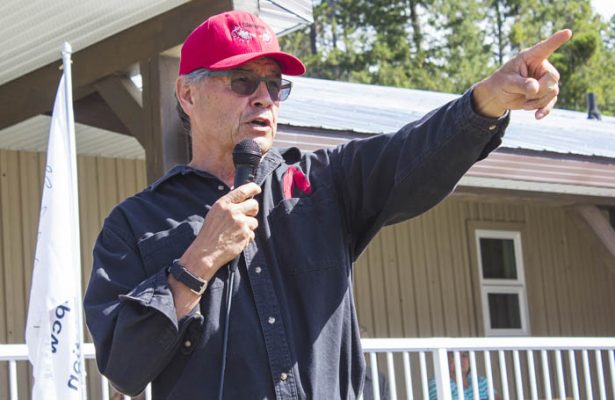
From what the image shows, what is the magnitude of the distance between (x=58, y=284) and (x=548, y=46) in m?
4.11

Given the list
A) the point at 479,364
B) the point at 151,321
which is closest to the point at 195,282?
the point at 151,321

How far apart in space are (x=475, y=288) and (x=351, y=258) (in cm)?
934

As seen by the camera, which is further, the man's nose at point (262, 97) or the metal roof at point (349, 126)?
the metal roof at point (349, 126)

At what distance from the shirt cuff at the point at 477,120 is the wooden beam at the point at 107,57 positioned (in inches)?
163

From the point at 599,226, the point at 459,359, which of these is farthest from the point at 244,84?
the point at 599,226

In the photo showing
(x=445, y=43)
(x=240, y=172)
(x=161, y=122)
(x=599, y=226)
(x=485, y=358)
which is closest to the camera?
(x=240, y=172)

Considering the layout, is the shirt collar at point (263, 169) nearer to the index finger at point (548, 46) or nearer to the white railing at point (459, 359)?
the index finger at point (548, 46)

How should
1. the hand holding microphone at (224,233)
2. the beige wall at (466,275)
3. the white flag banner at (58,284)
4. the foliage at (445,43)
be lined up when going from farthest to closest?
the foliage at (445,43) < the beige wall at (466,275) < the white flag banner at (58,284) < the hand holding microphone at (224,233)

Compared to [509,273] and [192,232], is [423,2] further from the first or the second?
[192,232]

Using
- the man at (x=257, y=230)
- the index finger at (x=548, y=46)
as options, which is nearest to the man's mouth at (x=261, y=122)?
the man at (x=257, y=230)

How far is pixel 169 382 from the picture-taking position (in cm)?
257

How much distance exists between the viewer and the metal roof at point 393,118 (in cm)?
827

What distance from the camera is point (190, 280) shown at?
2.49 m

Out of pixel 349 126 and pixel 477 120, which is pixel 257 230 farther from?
pixel 349 126
